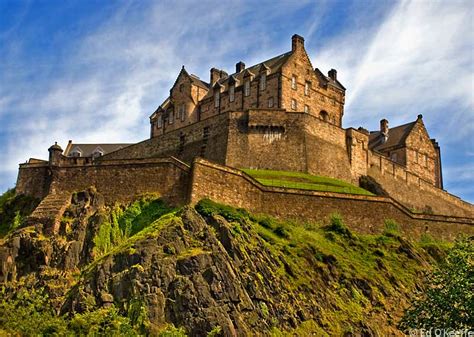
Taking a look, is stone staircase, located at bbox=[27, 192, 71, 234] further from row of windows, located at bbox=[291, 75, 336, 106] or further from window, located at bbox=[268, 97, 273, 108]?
row of windows, located at bbox=[291, 75, 336, 106]

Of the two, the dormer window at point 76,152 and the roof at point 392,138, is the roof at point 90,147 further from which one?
the roof at point 392,138

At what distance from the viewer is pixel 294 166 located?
6106cm

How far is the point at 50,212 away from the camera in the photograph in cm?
4691

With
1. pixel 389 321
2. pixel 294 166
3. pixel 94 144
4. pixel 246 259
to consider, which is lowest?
pixel 389 321

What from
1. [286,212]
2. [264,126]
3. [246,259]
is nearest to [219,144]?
[264,126]

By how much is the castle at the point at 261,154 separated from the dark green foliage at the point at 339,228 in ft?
3.98

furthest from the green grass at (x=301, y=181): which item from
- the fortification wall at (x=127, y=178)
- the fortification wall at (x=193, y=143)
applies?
the fortification wall at (x=127, y=178)

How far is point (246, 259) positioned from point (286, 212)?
985 centimetres

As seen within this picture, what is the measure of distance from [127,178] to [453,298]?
24.2 meters

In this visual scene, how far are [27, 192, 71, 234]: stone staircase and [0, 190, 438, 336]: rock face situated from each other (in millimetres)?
461

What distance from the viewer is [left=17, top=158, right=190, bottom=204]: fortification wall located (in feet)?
160

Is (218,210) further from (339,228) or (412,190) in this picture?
(412,190)

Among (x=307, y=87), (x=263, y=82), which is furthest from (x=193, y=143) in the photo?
(x=307, y=87)

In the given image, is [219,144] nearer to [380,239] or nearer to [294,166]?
[294,166]
